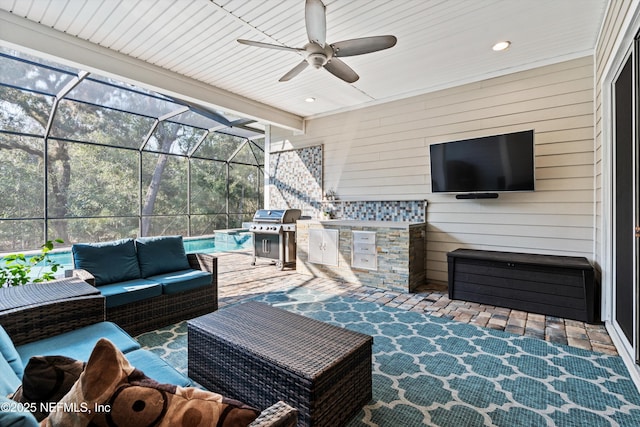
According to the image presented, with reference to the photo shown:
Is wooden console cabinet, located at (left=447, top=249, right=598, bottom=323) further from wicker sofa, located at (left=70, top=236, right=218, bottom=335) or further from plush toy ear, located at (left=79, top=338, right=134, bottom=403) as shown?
plush toy ear, located at (left=79, top=338, right=134, bottom=403)

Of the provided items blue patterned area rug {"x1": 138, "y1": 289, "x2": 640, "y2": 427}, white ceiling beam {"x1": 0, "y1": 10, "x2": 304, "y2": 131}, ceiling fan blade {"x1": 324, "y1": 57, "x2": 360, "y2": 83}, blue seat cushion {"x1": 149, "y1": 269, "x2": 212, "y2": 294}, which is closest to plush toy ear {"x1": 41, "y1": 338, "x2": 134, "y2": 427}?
blue patterned area rug {"x1": 138, "y1": 289, "x2": 640, "y2": 427}

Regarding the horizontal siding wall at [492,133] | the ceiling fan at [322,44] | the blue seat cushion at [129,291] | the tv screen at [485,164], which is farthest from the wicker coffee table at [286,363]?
the horizontal siding wall at [492,133]

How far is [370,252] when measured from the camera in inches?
182

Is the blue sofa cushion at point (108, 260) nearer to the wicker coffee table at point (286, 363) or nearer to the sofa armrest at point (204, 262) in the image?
the sofa armrest at point (204, 262)

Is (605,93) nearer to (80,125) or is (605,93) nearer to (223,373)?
(223,373)

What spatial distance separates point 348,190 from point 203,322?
4040 millimetres

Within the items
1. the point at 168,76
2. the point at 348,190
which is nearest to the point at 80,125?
the point at 168,76

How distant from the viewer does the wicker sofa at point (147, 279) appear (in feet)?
8.91

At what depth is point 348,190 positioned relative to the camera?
5699 mm

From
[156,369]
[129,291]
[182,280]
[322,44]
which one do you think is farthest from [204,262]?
[322,44]

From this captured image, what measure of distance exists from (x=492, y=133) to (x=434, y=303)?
249cm

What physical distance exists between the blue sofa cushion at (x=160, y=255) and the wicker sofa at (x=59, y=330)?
3.07ft

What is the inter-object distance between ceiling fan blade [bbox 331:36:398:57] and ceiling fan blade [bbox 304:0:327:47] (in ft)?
0.63

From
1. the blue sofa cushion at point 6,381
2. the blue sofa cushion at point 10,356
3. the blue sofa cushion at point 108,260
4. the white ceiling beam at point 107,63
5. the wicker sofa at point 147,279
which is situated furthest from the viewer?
the white ceiling beam at point 107,63
